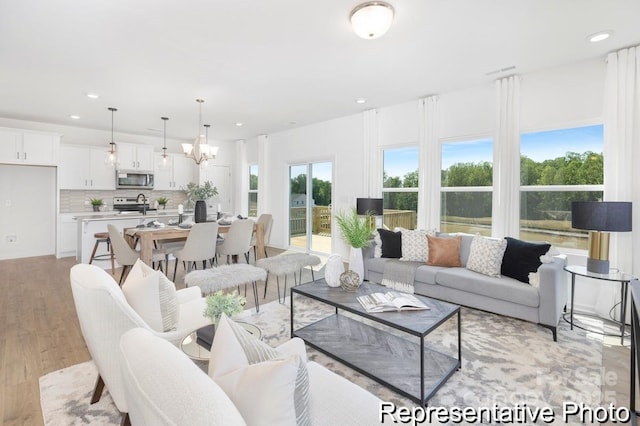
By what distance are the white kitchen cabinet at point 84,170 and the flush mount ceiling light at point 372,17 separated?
19.3ft

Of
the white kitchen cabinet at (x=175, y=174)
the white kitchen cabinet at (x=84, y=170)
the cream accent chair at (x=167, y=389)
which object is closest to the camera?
the cream accent chair at (x=167, y=389)

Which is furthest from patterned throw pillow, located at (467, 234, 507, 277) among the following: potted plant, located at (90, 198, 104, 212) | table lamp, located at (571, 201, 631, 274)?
potted plant, located at (90, 198, 104, 212)

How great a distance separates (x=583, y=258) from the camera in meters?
3.67

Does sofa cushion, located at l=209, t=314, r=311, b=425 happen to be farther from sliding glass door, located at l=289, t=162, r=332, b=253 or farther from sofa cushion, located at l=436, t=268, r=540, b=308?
sliding glass door, located at l=289, t=162, r=332, b=253

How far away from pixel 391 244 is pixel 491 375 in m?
2.14

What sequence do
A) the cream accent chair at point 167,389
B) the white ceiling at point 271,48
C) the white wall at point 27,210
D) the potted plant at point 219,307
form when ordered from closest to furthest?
the cream accent chair at point 167,389 → the potted plant at point 219,307 → the white ceiling at point 271,48 → the white wall at point 27,210

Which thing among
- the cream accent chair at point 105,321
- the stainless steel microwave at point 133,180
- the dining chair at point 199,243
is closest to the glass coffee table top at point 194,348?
the cream accent chair at point 105,321

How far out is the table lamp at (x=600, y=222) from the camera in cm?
281

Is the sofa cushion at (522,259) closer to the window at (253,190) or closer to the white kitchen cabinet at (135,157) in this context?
the window at (253,190)

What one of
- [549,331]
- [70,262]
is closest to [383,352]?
[549,331]

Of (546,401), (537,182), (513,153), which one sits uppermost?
(513,153)

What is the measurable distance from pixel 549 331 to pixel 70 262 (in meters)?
7.35

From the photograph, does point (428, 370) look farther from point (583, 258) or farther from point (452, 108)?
point (452, 108)

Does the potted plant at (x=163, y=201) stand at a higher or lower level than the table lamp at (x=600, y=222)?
higher
